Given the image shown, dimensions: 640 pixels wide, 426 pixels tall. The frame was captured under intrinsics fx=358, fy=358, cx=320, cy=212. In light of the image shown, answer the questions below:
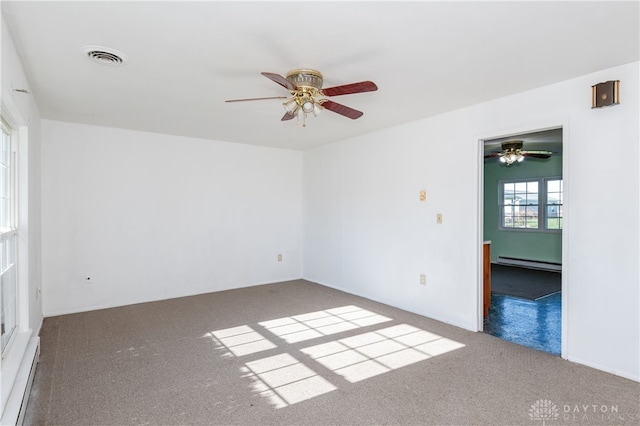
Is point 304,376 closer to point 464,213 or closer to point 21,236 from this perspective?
point 464,213

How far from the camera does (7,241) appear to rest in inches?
106

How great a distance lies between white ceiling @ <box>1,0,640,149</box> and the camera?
6.51 feet

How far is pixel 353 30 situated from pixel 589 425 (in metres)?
2.77

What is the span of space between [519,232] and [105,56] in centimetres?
806

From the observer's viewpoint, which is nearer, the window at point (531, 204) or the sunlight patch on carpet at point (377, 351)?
the sunlight patch on carpet at point (377, 351)

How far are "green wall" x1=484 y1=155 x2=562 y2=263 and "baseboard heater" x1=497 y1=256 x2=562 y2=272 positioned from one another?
0.07m

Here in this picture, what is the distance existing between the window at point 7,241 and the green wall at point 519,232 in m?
8.12

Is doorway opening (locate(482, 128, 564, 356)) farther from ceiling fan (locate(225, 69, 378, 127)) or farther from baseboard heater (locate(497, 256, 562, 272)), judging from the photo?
ceiling fan (locate(225, 69, 378, 127))

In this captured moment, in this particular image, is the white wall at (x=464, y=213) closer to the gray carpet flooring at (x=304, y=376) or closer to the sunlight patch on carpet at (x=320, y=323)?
the gray carpet flooring at (x=304, y=376)

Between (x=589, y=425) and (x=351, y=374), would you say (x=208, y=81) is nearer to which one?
(x=351, y=374)

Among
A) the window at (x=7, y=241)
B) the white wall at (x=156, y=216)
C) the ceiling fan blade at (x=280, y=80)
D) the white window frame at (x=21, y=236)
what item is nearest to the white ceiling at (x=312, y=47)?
the ceiling fan blade at (x=280, y=80)

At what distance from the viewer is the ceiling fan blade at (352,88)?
8.11 ft

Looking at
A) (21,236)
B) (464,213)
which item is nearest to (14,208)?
(21,236)

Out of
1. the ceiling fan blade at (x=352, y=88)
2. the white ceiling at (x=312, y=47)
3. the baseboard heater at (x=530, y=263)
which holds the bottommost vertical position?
the baseboard heater at (x=530, y=263)
